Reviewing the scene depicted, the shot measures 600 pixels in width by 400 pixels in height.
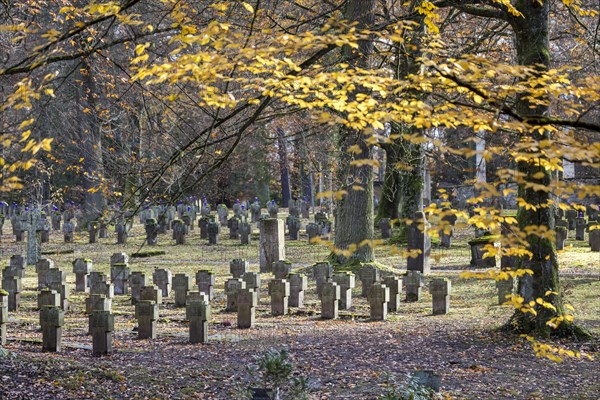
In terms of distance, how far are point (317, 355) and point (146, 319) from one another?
8.19ft

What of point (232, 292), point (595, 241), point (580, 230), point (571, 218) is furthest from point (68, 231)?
point (571, 218)

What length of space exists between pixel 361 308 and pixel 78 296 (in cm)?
542

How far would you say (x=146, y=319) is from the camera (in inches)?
436

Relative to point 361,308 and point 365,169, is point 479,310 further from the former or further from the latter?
point 365,169

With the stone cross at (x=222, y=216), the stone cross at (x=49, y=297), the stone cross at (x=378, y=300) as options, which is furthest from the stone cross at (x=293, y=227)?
the stone cross at (x=49, y=297)

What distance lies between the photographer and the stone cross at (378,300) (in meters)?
12.7

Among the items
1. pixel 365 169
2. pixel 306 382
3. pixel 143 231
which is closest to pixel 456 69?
pixel 306 382

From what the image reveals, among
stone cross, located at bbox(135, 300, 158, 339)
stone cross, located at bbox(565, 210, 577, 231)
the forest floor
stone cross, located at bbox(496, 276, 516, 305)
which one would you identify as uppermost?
stone cross, located at bbox(565, 210, 577, 231)

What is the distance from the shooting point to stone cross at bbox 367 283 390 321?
41.7ft

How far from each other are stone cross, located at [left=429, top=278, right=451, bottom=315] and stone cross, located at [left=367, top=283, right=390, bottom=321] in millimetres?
882

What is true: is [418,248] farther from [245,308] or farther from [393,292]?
[245,308]

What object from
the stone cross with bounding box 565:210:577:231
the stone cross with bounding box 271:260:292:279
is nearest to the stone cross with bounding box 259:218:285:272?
the stone cross with bounding box 271:260:292:279

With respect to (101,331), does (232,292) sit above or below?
above

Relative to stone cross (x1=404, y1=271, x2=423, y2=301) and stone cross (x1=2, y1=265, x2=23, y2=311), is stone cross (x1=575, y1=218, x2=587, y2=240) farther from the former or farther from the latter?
stone cross (x1=2, y1=265, x2=23, y2=311)
